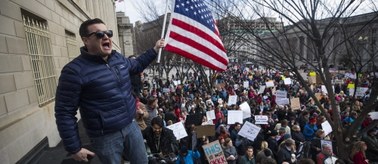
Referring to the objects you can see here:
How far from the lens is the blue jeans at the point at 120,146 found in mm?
2230

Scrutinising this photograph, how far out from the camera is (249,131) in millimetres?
7113

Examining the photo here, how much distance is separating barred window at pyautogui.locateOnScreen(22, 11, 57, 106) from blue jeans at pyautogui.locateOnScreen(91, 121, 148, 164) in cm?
347

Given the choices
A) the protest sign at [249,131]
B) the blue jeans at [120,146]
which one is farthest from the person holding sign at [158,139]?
the protest sign at [249,131]

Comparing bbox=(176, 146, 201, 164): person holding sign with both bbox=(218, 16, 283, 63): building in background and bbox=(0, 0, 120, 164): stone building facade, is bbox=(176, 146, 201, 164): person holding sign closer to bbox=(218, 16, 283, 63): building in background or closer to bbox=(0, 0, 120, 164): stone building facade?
bbox=(0, 0, 120, 164): stone building facade

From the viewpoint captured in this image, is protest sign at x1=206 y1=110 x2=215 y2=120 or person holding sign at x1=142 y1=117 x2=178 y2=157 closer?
person holding sign at x1=142 y1=117 x2=178 y2=157

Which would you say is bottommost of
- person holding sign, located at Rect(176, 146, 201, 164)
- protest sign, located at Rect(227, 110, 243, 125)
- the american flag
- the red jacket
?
the red jacket

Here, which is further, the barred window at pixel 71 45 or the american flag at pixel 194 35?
the barred window at pixel 71 45

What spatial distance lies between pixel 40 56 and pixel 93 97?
421 centimetres

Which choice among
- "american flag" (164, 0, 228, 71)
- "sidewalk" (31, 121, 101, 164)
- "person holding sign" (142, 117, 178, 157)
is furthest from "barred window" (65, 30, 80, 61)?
"american flag" (164, 0, 228, 71)

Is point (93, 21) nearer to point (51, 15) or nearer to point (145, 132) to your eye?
point (145, 132)

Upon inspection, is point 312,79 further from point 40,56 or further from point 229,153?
point 40,56

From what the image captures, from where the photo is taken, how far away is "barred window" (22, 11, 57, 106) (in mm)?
4965

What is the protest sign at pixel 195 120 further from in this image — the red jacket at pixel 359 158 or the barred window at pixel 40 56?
the red jacket at pixel 359 158

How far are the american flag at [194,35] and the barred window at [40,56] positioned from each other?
2825 mm
